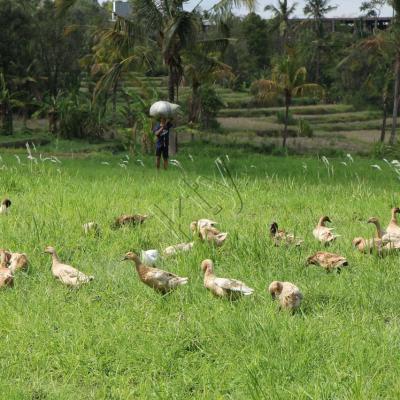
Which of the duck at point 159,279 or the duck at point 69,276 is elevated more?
the duck at point 159,279

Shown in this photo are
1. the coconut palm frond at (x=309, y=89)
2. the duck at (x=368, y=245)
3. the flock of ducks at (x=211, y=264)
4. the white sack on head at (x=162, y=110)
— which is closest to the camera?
the flock of ducks at (x=211, y=264)

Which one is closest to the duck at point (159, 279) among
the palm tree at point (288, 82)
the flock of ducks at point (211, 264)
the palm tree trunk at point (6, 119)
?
the flock of ducks at point (211, 264)

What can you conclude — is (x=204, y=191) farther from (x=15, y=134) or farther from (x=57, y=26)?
(x=57, y=26)

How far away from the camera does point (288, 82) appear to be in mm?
29266

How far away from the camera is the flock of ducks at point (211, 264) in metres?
4.04

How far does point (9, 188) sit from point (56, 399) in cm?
656

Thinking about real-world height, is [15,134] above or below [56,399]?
below

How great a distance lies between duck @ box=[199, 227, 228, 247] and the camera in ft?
17.5

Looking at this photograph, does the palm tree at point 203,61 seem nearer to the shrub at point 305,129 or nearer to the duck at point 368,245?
the shrub at point 305,129

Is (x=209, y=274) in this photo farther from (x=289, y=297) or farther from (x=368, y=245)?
(x=368, y=245)

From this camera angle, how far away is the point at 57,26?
37844 millimetres

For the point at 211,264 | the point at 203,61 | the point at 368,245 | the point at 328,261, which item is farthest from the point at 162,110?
the point at 211,264

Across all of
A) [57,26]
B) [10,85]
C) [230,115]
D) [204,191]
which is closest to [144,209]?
[204,191]

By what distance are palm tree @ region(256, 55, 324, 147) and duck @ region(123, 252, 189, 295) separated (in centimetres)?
2464
